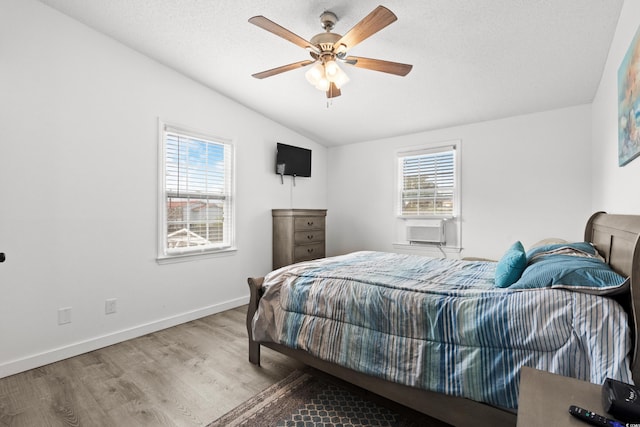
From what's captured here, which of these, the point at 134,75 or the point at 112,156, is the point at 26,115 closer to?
the point at 112,156

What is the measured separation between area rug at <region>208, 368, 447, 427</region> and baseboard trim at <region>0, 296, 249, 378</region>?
1.68 m

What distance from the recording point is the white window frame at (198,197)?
3.16 metres

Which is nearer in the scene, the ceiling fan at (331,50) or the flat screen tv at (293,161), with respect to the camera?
the ceiling fan at (331,50)

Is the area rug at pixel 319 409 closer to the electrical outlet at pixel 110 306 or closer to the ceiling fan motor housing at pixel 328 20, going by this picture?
the electrical outlet at pixel 110 306

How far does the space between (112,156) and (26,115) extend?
2.05ft

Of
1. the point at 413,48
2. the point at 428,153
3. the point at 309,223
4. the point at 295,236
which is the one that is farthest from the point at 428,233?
the point at 413,48

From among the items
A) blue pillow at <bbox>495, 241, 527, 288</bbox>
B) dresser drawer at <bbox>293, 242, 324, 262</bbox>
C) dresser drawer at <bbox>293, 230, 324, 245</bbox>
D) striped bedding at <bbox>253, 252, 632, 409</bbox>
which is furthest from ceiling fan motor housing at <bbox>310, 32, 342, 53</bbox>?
dresser drawer at <bbox>293, 242, 324, 262</bbox>

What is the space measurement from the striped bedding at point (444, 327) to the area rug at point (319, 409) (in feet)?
0.97

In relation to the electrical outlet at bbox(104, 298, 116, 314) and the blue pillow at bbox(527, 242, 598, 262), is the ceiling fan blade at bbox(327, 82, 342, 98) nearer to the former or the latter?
the blue pillow at bbox(527, 242, 598, 262)

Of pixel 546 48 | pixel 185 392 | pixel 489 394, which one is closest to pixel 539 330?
pixel 489 394

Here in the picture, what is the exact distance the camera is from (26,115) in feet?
7.63

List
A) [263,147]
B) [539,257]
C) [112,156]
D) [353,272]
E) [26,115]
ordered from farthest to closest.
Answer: [263,147]
[112,156]
[26,115]
[353,272]
[539,257]

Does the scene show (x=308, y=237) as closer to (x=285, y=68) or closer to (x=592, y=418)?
(x=285, y=68)

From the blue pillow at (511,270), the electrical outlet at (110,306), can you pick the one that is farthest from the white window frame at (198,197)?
the blue pillow at (511,270)
